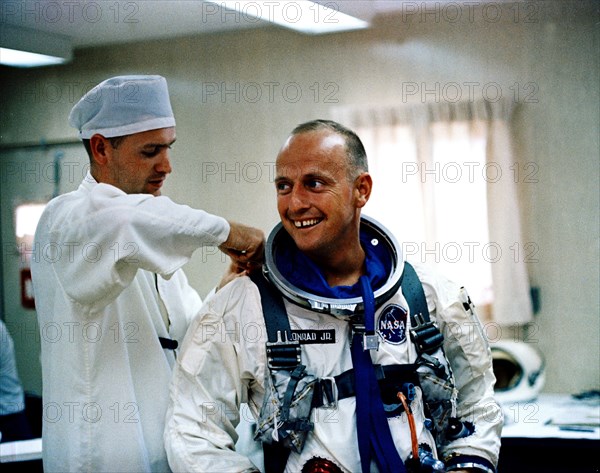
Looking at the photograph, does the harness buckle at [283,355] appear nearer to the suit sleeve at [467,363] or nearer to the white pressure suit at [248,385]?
the white pressure suit at [248,385]

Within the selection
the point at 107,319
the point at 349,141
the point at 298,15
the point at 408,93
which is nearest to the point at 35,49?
the point at 298,15

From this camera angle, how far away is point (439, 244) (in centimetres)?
359

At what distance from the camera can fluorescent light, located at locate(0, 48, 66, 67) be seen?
2666 millimetres

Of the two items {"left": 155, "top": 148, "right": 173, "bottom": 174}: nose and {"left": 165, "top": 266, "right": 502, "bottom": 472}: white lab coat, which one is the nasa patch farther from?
{"left": 155, "top": 148, "right": 173, "bottom": 174}: nose

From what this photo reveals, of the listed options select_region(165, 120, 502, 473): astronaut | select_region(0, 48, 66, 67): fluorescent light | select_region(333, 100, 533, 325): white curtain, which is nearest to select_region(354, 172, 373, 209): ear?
select_region(165, 120, 502, 473): astronaut

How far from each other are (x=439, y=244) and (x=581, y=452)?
3.70 ft

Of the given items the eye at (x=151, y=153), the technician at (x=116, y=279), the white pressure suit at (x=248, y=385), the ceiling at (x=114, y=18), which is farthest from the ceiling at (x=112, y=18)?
the white pressure suit at (x=248, y=385)

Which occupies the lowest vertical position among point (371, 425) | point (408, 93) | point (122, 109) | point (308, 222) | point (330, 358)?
point (371, 425)

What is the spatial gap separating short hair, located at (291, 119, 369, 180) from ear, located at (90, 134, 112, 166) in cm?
48

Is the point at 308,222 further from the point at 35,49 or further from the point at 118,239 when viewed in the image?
the point at 35,49

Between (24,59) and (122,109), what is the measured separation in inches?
32.8

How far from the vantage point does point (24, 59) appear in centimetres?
269

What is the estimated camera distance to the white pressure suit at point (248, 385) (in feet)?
5.98

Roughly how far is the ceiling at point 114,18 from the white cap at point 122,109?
2.21 feet
